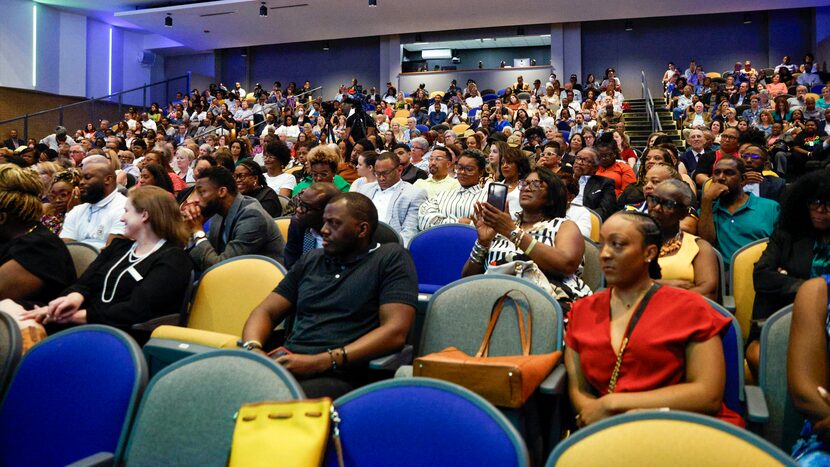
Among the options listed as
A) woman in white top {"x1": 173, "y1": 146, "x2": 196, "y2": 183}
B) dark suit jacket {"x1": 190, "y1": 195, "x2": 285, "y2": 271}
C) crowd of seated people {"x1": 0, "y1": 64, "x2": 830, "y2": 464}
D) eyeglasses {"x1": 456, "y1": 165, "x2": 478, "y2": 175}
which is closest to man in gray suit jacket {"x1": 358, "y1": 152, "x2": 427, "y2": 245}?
crowd of seated people {"x1": 0, "y1": 64, "x2": 830, "y2": 464}

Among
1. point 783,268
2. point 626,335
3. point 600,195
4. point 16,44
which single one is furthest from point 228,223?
point 16,44

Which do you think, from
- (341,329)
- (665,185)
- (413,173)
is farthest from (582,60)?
(341,329)

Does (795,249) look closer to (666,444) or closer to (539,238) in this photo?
(539,238)

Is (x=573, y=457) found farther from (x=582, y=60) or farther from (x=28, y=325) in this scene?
(x=582, y=60)

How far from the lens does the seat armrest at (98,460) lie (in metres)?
1.50

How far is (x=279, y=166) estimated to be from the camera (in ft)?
18.8

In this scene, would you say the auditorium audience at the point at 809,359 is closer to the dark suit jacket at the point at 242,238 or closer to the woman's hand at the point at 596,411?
the woman's hand at the point at 596,411

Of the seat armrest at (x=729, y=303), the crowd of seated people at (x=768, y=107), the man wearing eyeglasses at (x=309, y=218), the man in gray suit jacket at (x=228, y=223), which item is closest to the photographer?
the seat armrest at (x=729, y=303)

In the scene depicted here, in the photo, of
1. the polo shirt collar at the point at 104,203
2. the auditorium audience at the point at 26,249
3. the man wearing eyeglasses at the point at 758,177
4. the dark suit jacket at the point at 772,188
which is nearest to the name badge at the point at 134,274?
the auditorium audience at the point at 26,249

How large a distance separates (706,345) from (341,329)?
114cm

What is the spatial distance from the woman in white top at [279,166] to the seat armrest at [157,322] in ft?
9.56

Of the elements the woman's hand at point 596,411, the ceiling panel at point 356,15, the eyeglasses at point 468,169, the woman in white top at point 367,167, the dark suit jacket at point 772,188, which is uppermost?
the ceiling panel at point 356,15

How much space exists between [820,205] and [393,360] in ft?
5.12

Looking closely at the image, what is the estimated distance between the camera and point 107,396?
1.70 meters
